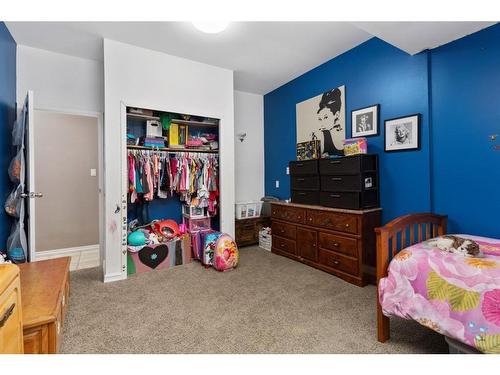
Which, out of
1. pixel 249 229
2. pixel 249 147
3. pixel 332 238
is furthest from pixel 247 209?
pixel 332 238

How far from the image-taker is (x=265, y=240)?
3.89 m

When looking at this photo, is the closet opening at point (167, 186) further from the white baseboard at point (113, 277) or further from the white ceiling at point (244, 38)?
the white ceiling at point (244, 38)

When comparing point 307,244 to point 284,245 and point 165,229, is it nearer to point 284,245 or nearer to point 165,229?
point 284,245

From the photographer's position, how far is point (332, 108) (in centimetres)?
327

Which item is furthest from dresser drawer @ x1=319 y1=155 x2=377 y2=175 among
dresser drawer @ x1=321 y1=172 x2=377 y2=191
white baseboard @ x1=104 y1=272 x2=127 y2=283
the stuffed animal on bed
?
white baseboard @ x1=104 y1=272 x2=127 y2=283

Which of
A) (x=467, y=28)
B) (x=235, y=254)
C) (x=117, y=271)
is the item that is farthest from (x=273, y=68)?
(x=117, y=271)

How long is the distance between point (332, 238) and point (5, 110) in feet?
11.8

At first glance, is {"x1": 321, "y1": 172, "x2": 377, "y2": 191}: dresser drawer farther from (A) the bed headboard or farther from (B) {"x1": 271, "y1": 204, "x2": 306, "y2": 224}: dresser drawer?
(A) the bed headboard

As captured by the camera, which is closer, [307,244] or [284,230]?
[307,244]

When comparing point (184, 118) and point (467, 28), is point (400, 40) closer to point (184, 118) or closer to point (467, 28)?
point (467, 28)

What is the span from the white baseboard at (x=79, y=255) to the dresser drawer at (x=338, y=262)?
2.92m

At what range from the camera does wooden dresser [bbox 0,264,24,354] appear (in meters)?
0.91

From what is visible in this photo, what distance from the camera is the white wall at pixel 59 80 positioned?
2877 mm

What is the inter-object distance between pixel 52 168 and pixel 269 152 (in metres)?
3.42
